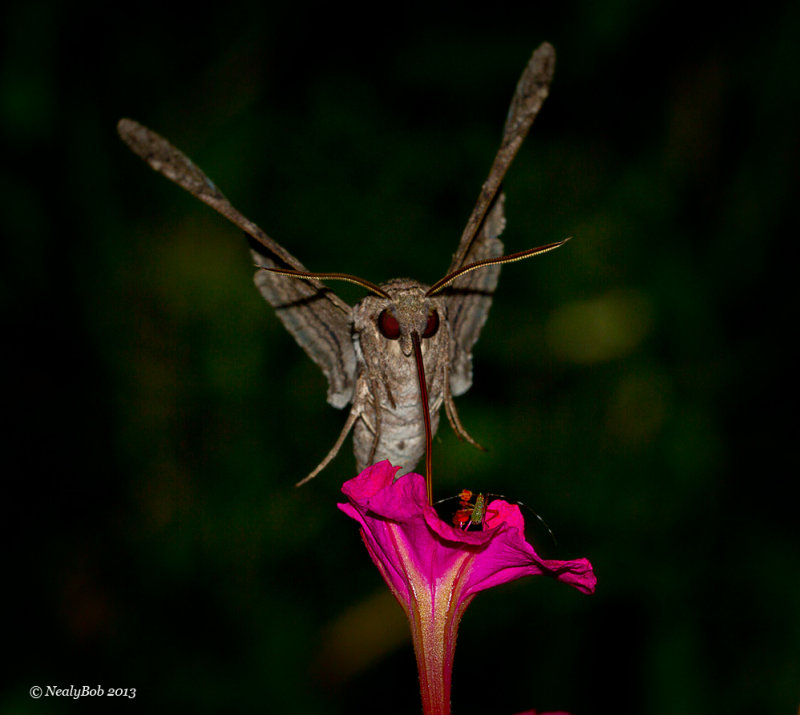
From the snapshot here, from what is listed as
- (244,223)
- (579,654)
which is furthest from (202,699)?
(244,223)

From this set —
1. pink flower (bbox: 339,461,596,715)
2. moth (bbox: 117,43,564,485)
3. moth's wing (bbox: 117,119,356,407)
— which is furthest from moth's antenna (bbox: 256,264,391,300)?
pink flower (bbox: 339,461,596,715)

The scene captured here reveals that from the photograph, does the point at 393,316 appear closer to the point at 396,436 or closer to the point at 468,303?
the point at 396,436

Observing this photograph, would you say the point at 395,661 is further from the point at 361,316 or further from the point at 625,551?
the point at 361,316

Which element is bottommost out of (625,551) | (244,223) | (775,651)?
(775,651)

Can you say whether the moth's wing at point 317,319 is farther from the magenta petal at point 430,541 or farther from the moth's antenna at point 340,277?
the magenta petal at point 430,541

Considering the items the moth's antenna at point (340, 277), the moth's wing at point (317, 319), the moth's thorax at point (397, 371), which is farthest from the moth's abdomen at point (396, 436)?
the moth's antenna at point (340, 277)

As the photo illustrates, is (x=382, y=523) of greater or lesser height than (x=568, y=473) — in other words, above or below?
above

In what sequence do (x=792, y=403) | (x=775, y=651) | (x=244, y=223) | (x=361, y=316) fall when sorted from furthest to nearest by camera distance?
(x=792, y=403) < (x=775, y=651) < (x=361, y=316) < (x=244, y=223)

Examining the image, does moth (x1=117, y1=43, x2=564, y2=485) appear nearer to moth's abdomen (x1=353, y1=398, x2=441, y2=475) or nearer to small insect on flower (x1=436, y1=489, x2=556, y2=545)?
moth's abdomen (x1=353, y1=398, x2=441, y2=475)
